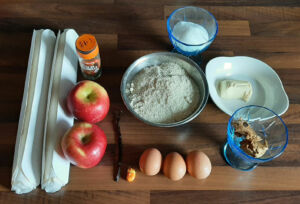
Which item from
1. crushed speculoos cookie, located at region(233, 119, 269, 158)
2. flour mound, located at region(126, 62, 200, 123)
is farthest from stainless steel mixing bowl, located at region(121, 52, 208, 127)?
crushed speculoos cookie, located at region(233, 119, 269, 158)

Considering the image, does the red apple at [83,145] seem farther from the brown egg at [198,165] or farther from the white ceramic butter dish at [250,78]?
the white ceramic butter dish at [250,78]

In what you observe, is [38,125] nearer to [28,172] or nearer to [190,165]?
[28,172]

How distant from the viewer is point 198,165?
0.71 m

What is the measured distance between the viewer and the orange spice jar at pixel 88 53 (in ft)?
2.38

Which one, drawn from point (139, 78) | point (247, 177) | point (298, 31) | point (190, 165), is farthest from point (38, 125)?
point (298, 31)

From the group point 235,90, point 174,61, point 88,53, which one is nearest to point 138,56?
point 174,61

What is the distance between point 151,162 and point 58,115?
312 mm

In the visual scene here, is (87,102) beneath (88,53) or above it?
beneath

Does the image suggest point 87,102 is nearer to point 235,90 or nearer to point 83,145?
point 83,145

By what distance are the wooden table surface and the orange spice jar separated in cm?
7

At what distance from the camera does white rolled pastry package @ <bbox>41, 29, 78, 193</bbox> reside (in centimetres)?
68

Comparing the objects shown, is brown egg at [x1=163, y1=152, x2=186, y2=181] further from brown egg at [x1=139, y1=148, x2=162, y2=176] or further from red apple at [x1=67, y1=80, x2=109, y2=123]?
red apple at [x1=67, y1=80, x2=109, y2=123]

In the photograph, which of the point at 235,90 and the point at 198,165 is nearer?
the point at 198,165

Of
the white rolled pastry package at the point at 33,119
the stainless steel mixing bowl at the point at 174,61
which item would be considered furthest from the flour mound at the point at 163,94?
the white rolled pastry package at the point at 33,119
